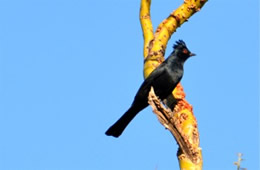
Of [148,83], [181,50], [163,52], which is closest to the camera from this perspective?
[163,52]

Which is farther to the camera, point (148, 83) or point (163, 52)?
point (148, 83)

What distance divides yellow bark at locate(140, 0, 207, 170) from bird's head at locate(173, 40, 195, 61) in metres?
0.71

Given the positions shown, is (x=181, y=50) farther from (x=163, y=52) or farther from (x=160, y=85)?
(x=163, y=52)

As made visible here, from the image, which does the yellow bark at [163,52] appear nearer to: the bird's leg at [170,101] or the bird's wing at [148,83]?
the bird's leg at [170,101]

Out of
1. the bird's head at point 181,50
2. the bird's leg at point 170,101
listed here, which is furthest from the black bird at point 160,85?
the bird's leg at point 170,101

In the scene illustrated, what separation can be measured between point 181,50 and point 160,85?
76cm

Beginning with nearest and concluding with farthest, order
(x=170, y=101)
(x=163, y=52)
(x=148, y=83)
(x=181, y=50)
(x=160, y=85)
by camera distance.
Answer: (x=170, y=101) → (x=163, y=52) → (x=148, y=83) → (x=160, y=85) → (x=181, y=50)

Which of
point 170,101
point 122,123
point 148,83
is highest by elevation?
point 148,83

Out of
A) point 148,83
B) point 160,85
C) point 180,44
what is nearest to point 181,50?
point 180,44

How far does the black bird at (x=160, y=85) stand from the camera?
7.29 meters

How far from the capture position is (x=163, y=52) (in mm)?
6836

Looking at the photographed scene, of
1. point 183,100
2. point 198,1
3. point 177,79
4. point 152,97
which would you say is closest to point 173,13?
point 198,1

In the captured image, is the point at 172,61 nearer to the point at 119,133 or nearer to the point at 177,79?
the point at 177,79

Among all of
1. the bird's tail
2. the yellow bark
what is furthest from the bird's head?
the bird's tail
